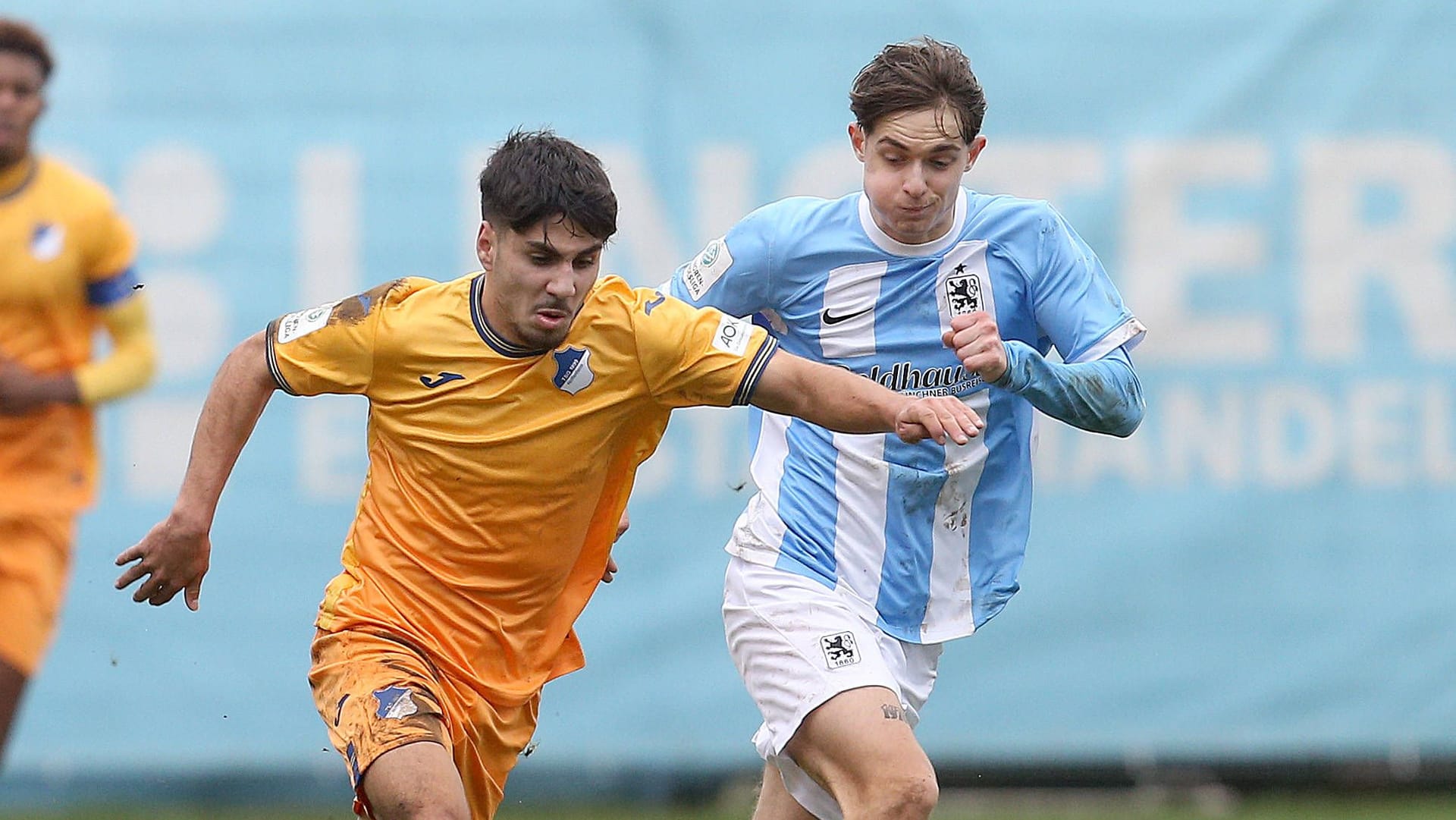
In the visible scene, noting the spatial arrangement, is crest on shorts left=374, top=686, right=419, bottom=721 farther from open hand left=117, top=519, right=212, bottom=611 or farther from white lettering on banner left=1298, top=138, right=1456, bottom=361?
white lettering on banner left=1298, top=138, right=1456, bottom=361

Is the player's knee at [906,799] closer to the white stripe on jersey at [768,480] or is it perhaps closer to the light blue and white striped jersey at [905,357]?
the light blue and white striped jersey at [905,357]

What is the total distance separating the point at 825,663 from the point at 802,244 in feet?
3.39

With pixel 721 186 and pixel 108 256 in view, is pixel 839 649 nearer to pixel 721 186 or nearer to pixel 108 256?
pixel 721 186

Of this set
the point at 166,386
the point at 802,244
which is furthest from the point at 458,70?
the point at 802,244

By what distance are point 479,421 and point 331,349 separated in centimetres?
36

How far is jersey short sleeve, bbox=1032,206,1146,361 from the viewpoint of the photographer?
4512 millimetres

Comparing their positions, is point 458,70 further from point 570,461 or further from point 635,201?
point 570,461

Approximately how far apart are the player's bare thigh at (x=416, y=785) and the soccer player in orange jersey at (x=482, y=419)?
48 millimetres

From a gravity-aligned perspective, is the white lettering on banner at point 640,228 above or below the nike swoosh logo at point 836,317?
below

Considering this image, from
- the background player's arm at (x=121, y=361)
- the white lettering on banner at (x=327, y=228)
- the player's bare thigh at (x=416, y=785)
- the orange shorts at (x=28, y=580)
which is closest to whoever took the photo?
the player's bare thigh at (x=416, y=785)

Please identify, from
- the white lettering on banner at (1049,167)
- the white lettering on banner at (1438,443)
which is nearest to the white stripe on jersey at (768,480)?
the white lettering on banner at (1049,167)

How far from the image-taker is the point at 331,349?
4.21 meters

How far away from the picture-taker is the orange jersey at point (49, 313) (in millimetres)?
6457

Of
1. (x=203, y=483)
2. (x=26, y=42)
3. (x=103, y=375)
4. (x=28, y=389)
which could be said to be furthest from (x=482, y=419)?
(x=26, y=42)
